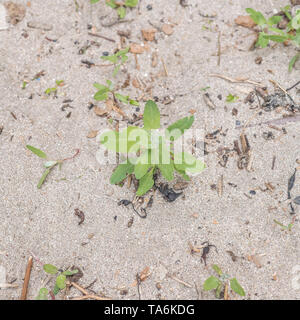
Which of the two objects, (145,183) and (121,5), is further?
(121,5)

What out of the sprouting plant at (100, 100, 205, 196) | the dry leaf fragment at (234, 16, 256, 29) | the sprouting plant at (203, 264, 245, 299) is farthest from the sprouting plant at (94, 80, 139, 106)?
the sprouting plant at (203, 264, 245, 299)

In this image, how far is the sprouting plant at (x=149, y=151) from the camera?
1898 millimetres

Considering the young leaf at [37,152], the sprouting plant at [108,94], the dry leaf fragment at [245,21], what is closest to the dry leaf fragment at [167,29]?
the dry leaf fragment at [245,21]

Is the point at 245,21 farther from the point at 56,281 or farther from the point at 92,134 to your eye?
the point at 56,281

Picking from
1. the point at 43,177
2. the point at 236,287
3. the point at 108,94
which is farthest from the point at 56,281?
the point at 108,94

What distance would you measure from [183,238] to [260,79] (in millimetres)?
1169

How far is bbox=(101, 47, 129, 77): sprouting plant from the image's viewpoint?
2353 mm

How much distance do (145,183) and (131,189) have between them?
158mm

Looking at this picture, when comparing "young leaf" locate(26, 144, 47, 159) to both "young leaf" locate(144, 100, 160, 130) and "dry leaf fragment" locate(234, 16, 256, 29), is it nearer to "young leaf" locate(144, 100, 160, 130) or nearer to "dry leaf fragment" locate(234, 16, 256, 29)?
"young leaf" locate(144, 100, 160, 130)

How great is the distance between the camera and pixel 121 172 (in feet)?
6.77

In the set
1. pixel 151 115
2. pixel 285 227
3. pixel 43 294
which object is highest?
pixel 151 115

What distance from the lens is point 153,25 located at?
2.55 m

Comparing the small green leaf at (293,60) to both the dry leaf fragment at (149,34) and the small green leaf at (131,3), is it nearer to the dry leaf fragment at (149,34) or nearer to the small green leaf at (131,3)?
the dry leaf fragment at (149,34)

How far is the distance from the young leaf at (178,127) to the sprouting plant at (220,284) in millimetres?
776
